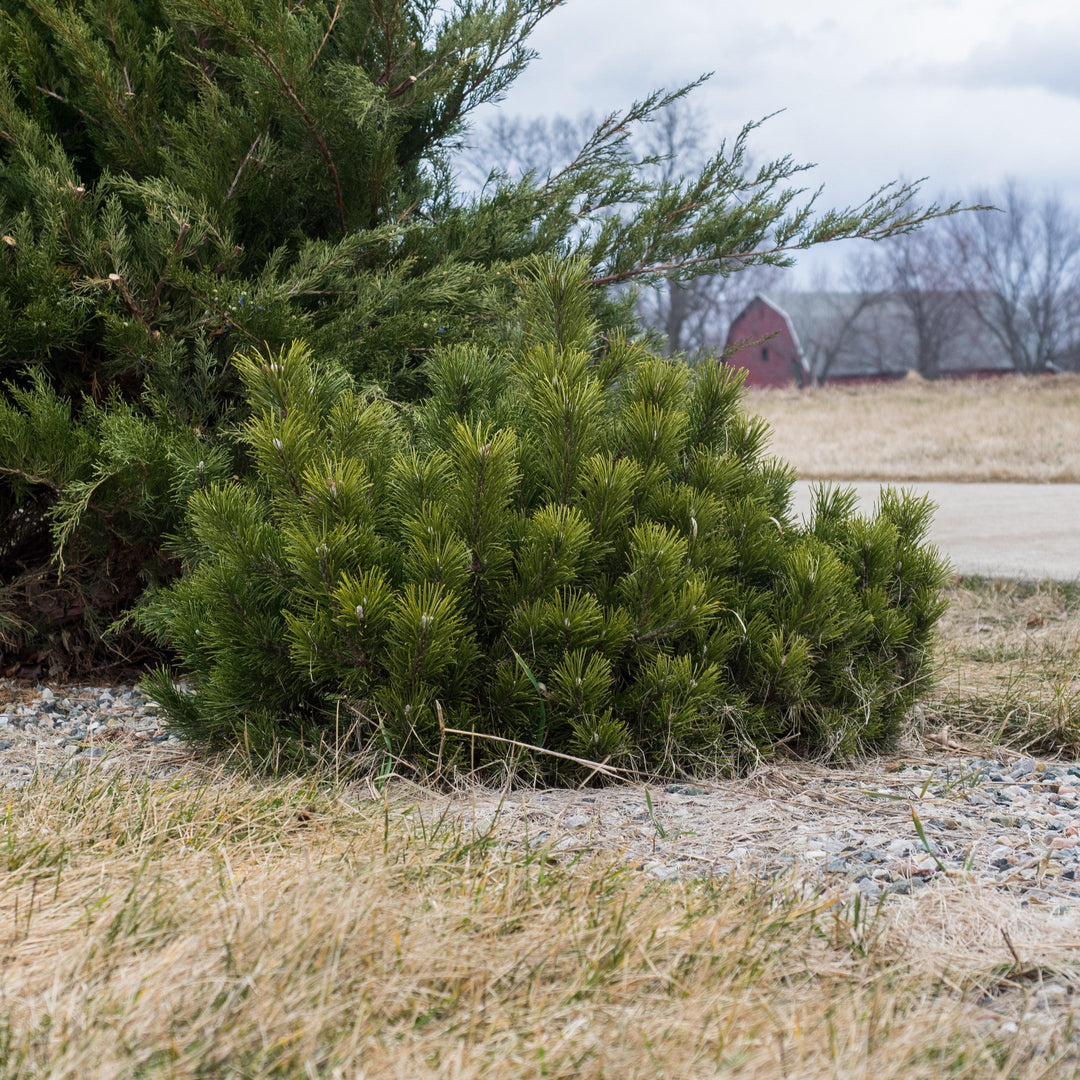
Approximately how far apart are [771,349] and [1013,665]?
43.2 m

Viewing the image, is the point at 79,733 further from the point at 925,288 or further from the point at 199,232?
the point at 925,288

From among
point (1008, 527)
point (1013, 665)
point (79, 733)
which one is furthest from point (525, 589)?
point (1008, 527)

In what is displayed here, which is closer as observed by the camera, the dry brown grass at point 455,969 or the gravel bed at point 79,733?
the dry brown grass at point 455,969

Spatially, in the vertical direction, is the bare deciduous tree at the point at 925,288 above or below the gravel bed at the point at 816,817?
above

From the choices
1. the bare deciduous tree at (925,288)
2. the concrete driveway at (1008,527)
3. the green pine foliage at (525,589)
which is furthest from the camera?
the bare deciduous tree at (925,288)

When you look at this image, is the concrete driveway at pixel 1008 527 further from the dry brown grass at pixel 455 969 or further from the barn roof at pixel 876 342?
the barn roof at pixel 876 342

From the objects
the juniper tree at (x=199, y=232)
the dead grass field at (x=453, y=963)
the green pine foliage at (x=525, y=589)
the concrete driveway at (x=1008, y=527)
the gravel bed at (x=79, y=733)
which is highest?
the juniper tree at (x=199, y=232)

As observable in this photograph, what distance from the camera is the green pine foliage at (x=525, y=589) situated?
2.83 metres

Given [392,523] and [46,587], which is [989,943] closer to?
[392,523]

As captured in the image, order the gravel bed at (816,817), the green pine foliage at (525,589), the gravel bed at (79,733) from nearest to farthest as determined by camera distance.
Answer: the gravel bed at (816,817)
the green pine foliage at (525,589)
the gravel bed at (79,733)

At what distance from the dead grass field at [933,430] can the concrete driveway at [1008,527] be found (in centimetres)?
122

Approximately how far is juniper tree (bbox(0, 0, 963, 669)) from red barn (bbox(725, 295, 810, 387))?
3909 cm

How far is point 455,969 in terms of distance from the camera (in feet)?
5.96

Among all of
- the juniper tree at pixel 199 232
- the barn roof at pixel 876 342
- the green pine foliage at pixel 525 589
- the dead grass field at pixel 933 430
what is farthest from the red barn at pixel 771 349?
the green pine foliage at pixel 525 589
